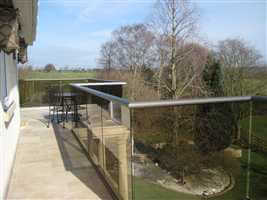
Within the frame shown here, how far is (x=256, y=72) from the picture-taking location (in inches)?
501

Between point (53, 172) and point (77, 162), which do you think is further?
point (77, 162)

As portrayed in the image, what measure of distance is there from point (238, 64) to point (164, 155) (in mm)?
11551

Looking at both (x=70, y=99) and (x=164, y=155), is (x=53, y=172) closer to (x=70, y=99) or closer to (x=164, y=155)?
(x=164, y=155)

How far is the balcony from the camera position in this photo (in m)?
2.26

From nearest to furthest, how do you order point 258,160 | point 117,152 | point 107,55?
point 117,152
point 258,160
point 107,55

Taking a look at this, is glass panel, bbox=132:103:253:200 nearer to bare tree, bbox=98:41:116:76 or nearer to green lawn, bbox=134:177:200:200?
green lawn, bbox=134:177:200:200

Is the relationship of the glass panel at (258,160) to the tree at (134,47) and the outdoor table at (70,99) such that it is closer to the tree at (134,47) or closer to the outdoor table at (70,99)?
the outdoor table at (70,99)

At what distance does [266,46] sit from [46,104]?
11217 millimetres

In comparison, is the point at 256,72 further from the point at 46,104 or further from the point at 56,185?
the point at 56,185

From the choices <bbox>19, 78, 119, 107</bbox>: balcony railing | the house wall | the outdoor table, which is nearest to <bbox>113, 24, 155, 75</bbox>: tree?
<bbox>19, 78, 119, 107</bbox>: balcony railing

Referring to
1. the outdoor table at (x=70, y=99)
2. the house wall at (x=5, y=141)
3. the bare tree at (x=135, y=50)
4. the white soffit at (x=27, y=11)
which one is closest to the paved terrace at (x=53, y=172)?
the house wall at (x=5, y=141)

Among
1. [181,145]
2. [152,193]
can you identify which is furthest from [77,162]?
[181,145]

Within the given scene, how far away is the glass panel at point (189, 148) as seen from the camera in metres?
2.45

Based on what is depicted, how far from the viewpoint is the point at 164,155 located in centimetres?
321
